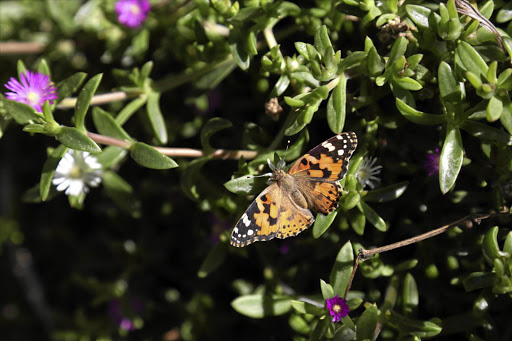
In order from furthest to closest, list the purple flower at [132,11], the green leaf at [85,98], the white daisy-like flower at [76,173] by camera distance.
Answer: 1. the purple flower at [132,11]
2. the white daisy-like flower at [76,173]
3. the green leaf at [85,98]

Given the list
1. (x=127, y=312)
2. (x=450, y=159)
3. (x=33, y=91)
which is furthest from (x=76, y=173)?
(x=450, y=159)

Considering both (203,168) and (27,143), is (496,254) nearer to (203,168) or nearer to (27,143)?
(203,168)

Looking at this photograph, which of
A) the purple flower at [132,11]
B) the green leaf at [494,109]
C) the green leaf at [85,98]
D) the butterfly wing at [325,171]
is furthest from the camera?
the purple flower at [132,11]

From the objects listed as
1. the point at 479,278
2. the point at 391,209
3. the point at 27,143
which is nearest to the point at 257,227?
the point at 391,209

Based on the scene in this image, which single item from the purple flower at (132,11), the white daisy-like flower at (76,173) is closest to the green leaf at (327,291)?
the white daisy-like flower at (76,173)

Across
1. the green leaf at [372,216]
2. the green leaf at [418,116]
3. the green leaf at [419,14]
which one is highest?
the green leaf at [419,14]

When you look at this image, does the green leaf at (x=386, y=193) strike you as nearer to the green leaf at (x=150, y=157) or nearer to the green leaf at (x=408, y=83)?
the green leaf at (x=408, y=83)

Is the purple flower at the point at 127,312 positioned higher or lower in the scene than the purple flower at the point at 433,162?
lower

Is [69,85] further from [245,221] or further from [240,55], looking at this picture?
[245,221]
